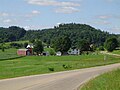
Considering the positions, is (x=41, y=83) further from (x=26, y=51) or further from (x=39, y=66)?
(x=26, y=51)

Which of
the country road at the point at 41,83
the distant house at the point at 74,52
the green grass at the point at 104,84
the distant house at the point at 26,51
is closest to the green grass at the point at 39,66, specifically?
the country road at the point at 41,83

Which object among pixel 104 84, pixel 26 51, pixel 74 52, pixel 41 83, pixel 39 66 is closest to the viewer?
pixel 104 84

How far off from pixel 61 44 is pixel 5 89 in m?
137

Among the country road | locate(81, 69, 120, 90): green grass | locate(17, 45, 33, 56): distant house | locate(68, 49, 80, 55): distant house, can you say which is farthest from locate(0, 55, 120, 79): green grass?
locate(68, 49, 80, 55): distant house

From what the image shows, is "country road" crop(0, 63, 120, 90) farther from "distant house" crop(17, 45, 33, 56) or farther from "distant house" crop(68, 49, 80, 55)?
"distant house" crop(68, 49, 80, 55)

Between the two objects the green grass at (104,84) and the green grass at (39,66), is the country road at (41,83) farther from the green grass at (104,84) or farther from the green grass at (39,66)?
the green grass at (39,66)

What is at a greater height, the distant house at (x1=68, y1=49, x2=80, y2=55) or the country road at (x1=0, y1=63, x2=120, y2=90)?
the distant house at (x1=68, y1=49, x2=80, y2=55)

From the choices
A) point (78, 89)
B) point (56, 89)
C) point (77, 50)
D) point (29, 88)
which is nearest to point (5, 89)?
point (29, 88)

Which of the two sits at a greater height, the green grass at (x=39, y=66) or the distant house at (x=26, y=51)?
the distant house at (x=26, y=51)

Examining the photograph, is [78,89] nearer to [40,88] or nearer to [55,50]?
[40,88]

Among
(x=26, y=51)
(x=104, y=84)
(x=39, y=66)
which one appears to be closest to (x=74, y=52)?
(x=26, y=51)

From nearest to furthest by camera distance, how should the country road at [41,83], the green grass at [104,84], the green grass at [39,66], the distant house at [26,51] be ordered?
the green grass at [104,84] < the country road at [41,83] < the green grass at [39,66] < the distant house at [26,51]

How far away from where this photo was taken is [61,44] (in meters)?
154

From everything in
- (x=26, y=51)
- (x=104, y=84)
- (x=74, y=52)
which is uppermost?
(x=26, y=51)
